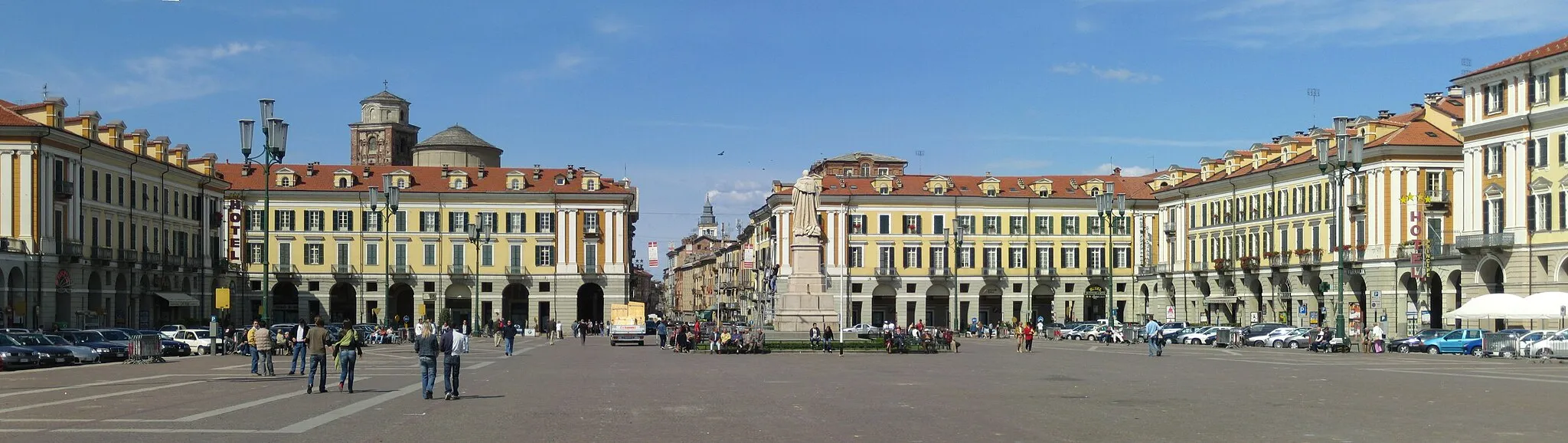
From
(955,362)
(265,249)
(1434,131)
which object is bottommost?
(955,362)

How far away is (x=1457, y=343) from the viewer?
62562mm

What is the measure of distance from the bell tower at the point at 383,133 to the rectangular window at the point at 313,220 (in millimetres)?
33266

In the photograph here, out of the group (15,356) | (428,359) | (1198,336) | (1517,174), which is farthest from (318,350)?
(1198,336)

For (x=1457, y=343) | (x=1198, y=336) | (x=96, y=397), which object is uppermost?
(x=96, y=397)

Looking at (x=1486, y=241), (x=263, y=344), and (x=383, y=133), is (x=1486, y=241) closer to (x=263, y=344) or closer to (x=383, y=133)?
(x=263, y=344)

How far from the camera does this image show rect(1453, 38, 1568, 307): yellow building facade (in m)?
69.9

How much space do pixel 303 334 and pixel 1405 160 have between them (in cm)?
6743

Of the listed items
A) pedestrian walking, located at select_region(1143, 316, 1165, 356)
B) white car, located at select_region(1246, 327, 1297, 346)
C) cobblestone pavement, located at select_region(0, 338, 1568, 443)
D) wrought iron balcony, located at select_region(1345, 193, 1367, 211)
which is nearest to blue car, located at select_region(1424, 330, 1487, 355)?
white car, located at select_region(1246, 327, 1297, 346)

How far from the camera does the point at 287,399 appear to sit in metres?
28.7

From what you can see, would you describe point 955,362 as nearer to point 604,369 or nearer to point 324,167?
point 604,369

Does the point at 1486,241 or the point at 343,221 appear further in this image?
the point at 343,221

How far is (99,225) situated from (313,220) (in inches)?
1422

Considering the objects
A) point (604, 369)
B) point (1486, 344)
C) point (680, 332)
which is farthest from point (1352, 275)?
point (604, 369)

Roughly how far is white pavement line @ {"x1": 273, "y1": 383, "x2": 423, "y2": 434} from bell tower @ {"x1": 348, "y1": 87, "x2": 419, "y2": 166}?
123 metres
